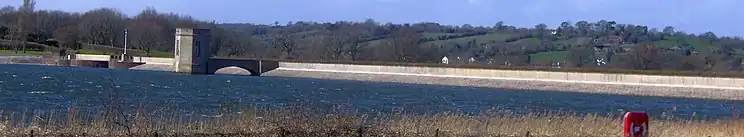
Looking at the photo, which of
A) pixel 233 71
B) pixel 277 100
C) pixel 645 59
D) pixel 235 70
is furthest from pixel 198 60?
pixel 277 100

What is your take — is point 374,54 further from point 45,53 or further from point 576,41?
point 576,41

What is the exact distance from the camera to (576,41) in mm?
169750

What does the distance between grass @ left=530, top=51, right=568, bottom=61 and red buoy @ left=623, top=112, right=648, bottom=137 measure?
116 meters

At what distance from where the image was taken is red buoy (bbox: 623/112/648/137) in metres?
16.2

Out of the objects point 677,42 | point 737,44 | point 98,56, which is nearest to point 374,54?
point 98,56

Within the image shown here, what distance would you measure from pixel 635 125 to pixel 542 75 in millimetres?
61928

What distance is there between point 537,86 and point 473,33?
113214mm

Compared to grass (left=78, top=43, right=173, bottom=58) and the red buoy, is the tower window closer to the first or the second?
grass (left=78, top=43, right=173, bottom=58)

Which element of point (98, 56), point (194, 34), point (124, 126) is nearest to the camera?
point (124, 126)

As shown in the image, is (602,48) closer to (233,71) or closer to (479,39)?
(479,39)

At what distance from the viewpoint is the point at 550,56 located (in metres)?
136

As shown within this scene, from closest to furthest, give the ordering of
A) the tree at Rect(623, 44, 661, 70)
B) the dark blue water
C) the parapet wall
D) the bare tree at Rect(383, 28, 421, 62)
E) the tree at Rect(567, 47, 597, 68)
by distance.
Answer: the dark blue water, the parapet wall, the tree at Rect(623, 44, 661, 70), the bare tree at Rect(383, 28, 421, 62), the tree at Rect(567, 47, 597, 68)

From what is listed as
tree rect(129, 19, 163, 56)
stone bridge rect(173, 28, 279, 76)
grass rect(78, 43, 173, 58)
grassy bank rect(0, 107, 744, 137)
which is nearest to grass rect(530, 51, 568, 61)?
grass rect(78, 43, 173, 58)

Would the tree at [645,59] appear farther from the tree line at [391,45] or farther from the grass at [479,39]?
the grass at [479,39]
